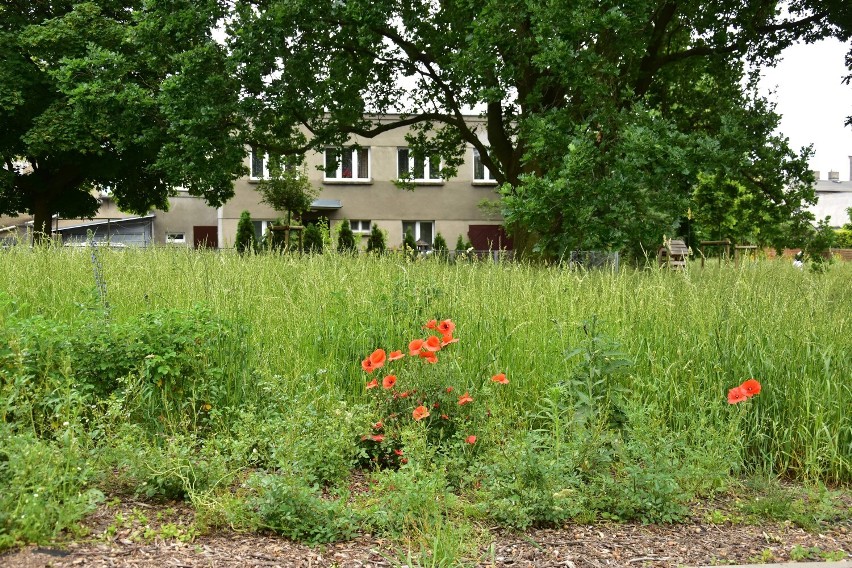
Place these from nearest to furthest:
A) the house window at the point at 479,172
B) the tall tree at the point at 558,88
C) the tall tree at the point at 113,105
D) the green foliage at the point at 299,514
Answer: the green foliage at the point at 299,514 → the tall tree at the point at 558,88 → the tall tree at the point at 113,105 → the house window at the point at 479,172

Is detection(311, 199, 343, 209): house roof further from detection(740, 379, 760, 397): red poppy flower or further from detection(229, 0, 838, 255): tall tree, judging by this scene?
detection(740, 379, 760, 397): red poppy flower

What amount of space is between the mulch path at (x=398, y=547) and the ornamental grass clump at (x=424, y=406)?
962 millimetres

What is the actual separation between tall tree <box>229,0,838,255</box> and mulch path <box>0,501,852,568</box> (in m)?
6.99

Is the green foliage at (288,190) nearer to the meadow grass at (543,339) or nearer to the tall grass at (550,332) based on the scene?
the tall grass at (550,332)

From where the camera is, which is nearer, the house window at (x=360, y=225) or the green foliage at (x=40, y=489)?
the green foliage at (x=40, y=489)

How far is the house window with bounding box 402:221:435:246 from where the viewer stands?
34.0 meters

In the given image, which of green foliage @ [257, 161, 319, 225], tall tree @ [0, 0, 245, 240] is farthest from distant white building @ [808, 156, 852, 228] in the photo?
tall tree @ [0, 0, 245, 240]

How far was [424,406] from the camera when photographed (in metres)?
4.44

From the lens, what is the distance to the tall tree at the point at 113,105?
553 inches

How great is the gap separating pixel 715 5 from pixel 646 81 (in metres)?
2.08

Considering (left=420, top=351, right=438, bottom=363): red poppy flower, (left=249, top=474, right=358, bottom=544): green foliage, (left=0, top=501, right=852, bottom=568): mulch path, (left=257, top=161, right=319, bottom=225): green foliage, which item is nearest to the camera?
(left=0, top=501, right=852, bottom=568): mulch path

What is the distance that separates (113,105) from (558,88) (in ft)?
29.3

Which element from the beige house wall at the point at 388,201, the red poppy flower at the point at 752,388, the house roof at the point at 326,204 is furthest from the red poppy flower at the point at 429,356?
the beige house wall at the point at 388,201

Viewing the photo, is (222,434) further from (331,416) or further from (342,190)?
(342,190)
